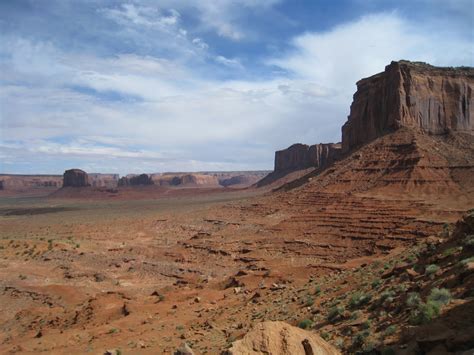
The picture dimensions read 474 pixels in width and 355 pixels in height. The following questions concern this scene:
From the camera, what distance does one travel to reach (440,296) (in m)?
6.81

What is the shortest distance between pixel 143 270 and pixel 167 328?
1364cm

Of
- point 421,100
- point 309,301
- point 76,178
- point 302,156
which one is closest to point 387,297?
point 309,301

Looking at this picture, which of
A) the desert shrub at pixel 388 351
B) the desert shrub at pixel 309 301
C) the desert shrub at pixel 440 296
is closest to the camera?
the desert shrub at pixel 388 351

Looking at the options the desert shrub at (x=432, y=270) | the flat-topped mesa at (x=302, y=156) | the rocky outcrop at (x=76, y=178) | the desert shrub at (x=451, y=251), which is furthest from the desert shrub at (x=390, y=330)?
the rocky outcrop at (x=76, y=178)

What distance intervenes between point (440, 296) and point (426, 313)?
66cm

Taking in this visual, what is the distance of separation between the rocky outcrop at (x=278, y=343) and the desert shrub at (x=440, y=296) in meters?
1.93

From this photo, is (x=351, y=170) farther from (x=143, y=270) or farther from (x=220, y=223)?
(x=143, y=270)

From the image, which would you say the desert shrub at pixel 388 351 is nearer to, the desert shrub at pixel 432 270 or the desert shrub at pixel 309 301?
the desert shrub at pixel 432 270

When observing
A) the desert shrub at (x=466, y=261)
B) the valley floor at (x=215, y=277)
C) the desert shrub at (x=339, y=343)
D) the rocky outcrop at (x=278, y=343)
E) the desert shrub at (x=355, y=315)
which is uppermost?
the desert shrub at (x=466, y=261)

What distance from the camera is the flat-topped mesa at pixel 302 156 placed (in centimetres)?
10351

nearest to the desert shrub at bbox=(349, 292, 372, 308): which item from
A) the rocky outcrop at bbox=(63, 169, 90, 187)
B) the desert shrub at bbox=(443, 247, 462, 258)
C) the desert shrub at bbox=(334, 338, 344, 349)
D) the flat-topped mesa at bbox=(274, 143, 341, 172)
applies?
the desert shrub at bbox=(334, 338, 344, 349)

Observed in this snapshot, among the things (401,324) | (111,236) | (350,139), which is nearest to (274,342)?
(401,324)

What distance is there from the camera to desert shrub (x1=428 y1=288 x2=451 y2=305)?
663 centimetres

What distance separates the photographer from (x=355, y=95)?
199ft
